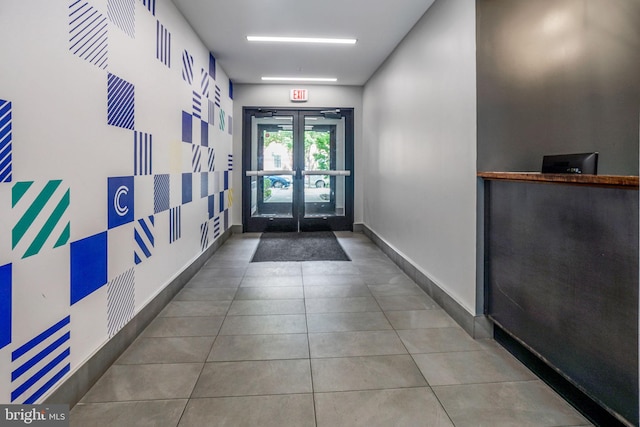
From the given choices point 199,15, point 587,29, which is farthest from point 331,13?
point 587,29

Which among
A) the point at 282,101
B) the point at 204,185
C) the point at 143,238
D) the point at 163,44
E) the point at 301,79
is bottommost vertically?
the point at 143,238

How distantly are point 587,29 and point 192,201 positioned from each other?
13.3 ft

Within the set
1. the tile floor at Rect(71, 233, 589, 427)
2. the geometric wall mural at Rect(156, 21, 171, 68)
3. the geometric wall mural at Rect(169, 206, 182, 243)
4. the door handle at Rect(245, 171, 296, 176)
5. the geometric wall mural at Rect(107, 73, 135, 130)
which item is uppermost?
the geometric wall mural at Rect(156, 21, 171, 68)

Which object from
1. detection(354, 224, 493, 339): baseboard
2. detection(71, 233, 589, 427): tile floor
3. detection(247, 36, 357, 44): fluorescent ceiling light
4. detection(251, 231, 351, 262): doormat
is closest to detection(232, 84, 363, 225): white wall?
detection(251, 231, 351, 262): doormat

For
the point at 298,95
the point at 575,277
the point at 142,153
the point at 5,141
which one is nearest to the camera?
the point at 5,141

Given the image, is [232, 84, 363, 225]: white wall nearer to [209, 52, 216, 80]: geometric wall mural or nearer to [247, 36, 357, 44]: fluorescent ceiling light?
[209, 52, 216, 80]: geometric wall mural

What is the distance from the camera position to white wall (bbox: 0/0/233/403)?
1.53 m

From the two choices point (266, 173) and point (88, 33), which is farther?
point (266, 173)

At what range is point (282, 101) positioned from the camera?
7047mm

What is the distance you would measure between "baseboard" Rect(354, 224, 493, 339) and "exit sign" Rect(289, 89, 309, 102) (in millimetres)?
3612

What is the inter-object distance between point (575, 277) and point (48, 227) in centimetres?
258

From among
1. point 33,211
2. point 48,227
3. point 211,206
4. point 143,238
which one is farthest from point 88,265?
point 211,206

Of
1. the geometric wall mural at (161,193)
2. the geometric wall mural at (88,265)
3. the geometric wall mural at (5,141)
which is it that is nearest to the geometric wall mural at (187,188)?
the geometric wall mural at (161,193)

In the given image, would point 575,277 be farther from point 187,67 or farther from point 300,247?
point 300,247
